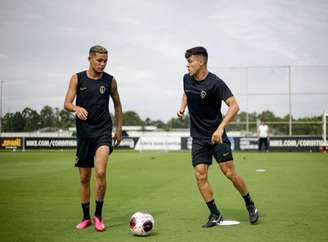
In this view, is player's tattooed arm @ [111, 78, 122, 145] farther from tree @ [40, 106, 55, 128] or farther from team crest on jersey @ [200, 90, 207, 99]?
tree @ [40, 106, 55, 128]

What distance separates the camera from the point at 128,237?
6156 mm

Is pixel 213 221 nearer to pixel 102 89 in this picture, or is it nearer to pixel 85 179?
pixel 85 179

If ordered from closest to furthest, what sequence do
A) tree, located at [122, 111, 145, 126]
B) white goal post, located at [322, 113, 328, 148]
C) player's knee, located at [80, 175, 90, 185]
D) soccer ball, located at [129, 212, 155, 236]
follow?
1. soccer ball, located at [129, 212, 155, 236]
2. player's knee, located at [80, 175, 90, 185]
3. white goal post, located at [322, 113, 328, 148]
4. tree, located at [122, 111, 145, 126]

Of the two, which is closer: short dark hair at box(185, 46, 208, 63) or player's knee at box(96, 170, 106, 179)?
player's knee at box(96, 170, 106, 179)

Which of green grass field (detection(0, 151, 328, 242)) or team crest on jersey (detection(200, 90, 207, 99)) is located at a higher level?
team crest on jersey (detection(200, 90, 207, 99))

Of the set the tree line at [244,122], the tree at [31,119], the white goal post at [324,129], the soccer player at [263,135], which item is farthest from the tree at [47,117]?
the white goal post at [324,129]

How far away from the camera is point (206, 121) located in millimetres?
6953

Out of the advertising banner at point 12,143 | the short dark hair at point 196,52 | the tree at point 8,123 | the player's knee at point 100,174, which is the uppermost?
the short dark hair at point 196,52

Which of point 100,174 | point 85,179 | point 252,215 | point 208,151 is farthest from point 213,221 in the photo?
point 85,179

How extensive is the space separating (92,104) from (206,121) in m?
1.68

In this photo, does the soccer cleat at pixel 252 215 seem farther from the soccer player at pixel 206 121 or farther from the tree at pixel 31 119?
the tree at pixel 31 119

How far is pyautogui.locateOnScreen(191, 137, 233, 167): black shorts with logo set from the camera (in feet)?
22.6

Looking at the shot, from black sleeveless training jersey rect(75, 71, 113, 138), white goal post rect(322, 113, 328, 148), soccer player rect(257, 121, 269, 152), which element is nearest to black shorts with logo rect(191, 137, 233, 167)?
black sleeveless training jersey rect(75, 71, 113, 138)

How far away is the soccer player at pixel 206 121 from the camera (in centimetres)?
686
